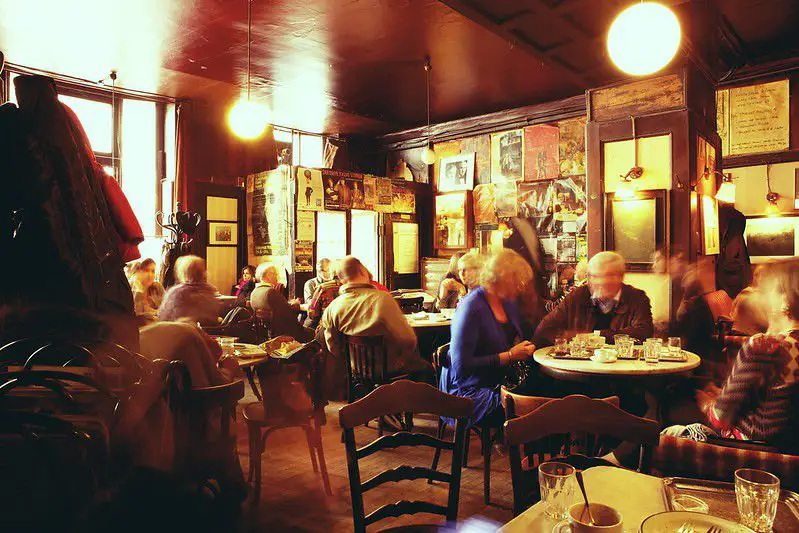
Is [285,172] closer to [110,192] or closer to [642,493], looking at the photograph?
[110,192]

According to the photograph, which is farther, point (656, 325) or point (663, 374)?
point (656, 325)

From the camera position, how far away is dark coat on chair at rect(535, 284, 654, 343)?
4156 mm

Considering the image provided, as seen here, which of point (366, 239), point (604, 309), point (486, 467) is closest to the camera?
point (486, 467)

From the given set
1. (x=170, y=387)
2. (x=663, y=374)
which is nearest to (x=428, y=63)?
(x=663, y=374)

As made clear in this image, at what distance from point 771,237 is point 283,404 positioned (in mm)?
7336

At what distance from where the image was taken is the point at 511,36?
546cm

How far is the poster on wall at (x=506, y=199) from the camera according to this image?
970cm

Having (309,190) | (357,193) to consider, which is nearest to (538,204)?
(357,193)

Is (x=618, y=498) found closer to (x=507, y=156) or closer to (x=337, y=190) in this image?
(x=337, y=190)

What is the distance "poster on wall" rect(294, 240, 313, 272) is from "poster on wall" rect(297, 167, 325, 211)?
0.59m

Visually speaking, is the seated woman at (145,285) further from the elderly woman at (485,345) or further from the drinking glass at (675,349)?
the drinking glass at (675,349)

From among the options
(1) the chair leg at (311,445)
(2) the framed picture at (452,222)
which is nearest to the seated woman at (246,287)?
(2) the framed picture at (452,222)

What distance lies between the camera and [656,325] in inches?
240

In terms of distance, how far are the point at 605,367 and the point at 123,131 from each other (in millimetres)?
8081
